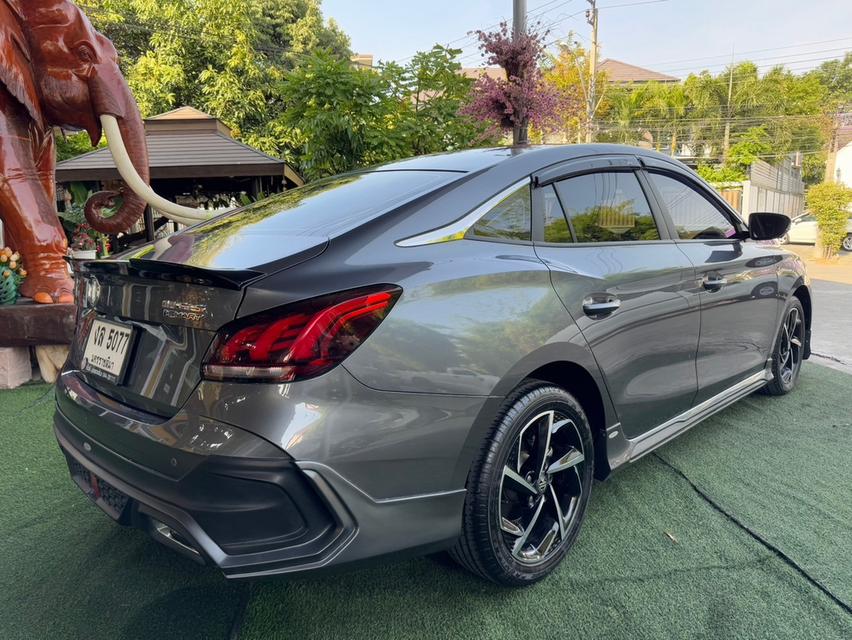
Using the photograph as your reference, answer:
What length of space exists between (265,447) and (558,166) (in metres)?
1.53

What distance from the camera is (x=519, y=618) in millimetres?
1926

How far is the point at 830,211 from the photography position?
50.7 feet

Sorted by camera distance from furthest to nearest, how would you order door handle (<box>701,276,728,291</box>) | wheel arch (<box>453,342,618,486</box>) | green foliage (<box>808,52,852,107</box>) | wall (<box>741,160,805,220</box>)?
green foliage (<box>808,52,852,107</box>) → wall (<box>741,160,805,220</box>) → door handle (<box>701,276,728,291</box>) → wheel arch (<box>453,342,618,486</box>)

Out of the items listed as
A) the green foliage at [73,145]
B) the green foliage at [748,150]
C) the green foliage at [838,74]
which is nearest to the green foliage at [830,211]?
the green foliage at [748,150]

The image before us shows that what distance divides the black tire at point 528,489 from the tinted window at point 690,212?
1245 millimetres

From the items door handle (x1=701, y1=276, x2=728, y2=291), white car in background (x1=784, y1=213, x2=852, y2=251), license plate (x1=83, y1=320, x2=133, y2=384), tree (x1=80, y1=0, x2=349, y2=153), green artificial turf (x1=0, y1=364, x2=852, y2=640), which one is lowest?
white car in background (x1=784, y1=213, x2=852, y2=251)

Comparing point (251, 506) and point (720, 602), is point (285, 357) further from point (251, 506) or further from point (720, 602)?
point (720, 602)

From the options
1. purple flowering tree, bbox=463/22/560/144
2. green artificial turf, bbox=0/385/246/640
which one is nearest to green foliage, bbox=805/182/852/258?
purple flowering tree, bbox=463/22/560/144

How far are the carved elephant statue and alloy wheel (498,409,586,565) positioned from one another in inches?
162

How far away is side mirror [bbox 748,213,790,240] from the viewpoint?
3.39 meters

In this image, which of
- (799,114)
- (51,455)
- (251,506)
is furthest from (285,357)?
(799,114)

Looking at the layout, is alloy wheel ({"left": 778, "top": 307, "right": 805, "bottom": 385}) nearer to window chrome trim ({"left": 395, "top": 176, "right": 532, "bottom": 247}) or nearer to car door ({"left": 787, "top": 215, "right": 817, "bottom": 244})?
window chrome trim ({"left": 395, "top": 176, "right": 532, "bottom": 247})

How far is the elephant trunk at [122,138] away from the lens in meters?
4.86

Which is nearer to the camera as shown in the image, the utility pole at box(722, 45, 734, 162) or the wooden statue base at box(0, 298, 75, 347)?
the wooden statue base at box(0, 298, 75, 347)
